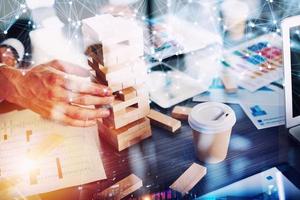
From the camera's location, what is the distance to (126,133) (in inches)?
44.1

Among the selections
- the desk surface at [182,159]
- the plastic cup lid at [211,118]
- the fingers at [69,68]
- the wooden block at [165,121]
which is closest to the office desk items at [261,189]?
the desk surface at [182,159]

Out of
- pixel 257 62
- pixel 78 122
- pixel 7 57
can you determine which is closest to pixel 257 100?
pixel 257 62

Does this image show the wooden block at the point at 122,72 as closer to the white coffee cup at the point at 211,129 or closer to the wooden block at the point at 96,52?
the wooden block at the point at 96,52

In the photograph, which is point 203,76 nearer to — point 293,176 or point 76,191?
point 293,176

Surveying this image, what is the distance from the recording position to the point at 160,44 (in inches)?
61.1

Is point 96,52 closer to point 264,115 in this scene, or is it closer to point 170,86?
point 170,86

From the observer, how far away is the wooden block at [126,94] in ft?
3.53

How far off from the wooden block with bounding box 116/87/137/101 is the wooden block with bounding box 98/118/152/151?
0.29ft

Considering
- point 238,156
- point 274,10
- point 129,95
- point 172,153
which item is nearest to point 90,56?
point 129,95

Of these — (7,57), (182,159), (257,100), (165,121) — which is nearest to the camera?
(182,159)

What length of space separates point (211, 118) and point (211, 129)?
0.04 meters

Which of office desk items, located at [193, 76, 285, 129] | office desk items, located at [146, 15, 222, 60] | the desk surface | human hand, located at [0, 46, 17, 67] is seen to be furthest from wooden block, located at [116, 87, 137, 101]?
human hand, located at [0, 46, 17, 67]

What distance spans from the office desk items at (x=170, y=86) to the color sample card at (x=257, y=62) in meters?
0.17

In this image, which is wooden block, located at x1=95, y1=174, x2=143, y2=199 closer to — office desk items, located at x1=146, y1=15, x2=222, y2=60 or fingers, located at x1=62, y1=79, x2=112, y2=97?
fingers, located at x1=62, y1=79, x2=112, y2=97
